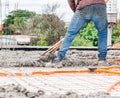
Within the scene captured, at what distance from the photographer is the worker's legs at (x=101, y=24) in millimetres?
8797

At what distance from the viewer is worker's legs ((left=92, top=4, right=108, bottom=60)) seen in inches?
346

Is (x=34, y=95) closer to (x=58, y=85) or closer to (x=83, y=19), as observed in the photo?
(x=58, y=85)

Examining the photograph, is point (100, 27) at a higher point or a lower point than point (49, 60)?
higher

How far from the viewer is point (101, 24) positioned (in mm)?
8930

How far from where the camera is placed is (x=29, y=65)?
849cm

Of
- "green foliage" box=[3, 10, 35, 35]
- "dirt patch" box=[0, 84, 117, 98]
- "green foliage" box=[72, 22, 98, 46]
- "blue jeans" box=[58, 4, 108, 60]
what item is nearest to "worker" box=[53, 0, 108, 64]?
"blue jeans" box=[58, 4, 108, 60]

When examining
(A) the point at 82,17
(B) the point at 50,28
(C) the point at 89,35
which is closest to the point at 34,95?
(A) the point at 82,17

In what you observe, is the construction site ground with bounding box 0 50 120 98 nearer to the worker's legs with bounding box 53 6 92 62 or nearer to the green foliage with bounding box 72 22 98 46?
the worker's legs with bounding box 53 6 92 62

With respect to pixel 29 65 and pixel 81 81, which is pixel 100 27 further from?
pixel 81 81

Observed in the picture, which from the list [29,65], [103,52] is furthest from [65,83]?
[103,52]

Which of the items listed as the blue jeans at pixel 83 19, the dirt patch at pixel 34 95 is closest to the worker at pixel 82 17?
the blue jeans at pixel 83 19

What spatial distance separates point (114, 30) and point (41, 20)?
4708mm

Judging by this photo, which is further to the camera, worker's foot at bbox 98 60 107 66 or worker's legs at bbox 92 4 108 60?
worker's legs at bbox 92 4 108 60

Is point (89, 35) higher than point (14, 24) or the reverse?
the reverse
